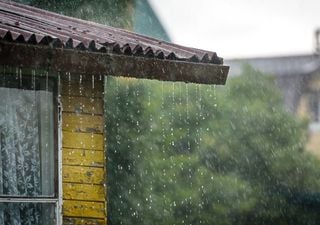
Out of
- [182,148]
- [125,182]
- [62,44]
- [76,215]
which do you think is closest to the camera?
[62,44]

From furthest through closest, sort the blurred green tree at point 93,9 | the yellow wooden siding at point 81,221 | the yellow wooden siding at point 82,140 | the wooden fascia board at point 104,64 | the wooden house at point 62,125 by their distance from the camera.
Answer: the blurred green tree at point 93,9
the yellow wooden siding at point 82,140
the yellow wooden siding at point 81,221
the wooden house at point 62,125
the wooden fascia board at point 104,64

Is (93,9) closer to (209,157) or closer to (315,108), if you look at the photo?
(209,157)

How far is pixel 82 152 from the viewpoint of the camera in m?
6.13

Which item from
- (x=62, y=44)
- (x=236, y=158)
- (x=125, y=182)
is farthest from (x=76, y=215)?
(x=236, y=158)

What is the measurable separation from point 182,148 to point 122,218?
74.0 inches

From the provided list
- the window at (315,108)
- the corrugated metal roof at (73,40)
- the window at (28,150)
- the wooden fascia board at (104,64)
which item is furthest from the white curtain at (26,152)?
the window at (315,108)

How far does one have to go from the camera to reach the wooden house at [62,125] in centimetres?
572

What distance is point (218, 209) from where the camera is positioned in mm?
14070

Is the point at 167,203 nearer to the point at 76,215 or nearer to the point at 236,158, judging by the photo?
the point at 236,158

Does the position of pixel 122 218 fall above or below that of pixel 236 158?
below

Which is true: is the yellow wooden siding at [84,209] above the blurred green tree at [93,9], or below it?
below

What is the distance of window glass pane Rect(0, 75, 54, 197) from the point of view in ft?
19.2

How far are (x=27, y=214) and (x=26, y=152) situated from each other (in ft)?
1.66

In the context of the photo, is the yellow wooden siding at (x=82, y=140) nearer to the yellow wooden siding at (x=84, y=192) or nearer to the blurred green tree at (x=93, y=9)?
the yellow wooden siding at (x=84, y=192)
